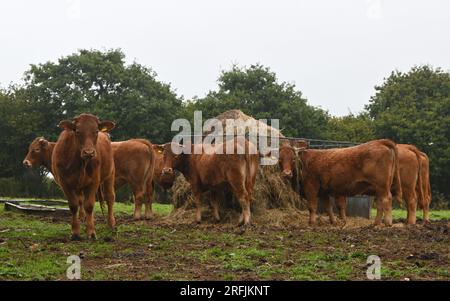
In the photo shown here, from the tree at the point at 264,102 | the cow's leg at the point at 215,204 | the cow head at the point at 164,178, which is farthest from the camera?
the tree at the point at 264,102

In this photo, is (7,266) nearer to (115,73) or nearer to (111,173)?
(111,173)

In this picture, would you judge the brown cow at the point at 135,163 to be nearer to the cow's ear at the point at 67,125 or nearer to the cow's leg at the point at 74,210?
the cow's leg at the point at 74,210

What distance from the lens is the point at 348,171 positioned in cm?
1512

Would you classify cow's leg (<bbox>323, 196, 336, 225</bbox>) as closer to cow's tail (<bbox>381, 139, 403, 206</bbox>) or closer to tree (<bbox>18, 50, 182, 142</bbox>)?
cow's tail (<bbox>381, 139, 403, 206</bbox>)

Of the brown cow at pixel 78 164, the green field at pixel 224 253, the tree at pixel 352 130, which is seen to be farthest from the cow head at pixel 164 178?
the tree at pixel 352 130

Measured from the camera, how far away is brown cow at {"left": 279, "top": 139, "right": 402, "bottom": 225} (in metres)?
14.4

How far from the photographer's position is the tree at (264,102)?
41875 mm

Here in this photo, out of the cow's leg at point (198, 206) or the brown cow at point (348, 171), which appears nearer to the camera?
the brown cow at point (348, 171)

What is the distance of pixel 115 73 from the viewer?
1668 inches

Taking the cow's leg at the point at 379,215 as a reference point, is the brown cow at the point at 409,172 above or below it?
above

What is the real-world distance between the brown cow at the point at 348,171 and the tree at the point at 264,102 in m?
24.7
